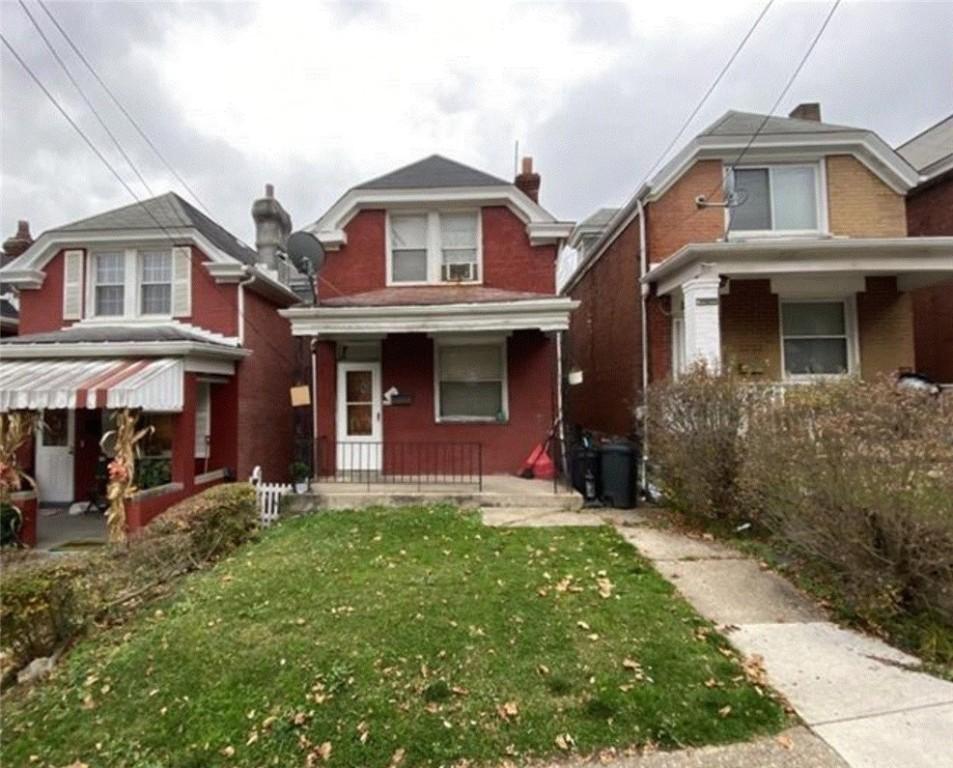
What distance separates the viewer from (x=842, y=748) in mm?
2961

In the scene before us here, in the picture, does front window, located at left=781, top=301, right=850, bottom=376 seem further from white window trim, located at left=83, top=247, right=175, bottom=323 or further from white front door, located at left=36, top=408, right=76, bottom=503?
white front door, located at left=36, top=408, right=76, bottom=503

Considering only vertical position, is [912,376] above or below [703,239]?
below

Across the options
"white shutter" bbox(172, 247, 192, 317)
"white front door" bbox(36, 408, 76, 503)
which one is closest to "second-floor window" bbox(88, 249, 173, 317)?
"white shutter" bbox(172, 247, 192, 317)

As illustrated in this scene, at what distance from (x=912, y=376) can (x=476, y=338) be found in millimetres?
7755

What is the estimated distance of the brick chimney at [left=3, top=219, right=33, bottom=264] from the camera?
15.1m

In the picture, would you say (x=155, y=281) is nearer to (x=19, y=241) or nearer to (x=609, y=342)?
(x=19, y=241)

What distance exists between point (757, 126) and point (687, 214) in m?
2.46

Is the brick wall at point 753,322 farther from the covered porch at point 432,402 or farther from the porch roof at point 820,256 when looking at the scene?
the covered porch at point 432,402

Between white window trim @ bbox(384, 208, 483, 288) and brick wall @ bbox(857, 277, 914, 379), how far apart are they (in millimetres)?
7677

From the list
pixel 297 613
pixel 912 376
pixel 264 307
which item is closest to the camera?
pixel 297 613

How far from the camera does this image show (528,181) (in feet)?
43.7

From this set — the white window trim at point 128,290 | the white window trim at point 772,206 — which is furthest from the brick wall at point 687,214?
the white window trim at point 128,290

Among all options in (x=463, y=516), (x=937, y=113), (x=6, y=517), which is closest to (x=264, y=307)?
(x=6, y=517)

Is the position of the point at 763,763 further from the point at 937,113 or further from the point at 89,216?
the point at 937,113
